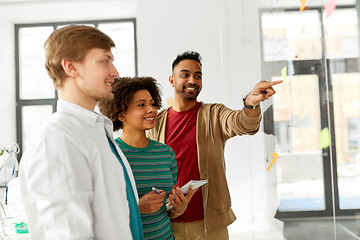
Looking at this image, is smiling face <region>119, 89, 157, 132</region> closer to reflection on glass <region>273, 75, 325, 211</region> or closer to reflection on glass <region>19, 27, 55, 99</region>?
reflection on glass <region>273, 75, 325, 211</region>

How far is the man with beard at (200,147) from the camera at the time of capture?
62.3 inches

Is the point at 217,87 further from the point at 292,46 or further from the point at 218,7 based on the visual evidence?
the point at 292,46

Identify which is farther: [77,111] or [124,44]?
[124,44]

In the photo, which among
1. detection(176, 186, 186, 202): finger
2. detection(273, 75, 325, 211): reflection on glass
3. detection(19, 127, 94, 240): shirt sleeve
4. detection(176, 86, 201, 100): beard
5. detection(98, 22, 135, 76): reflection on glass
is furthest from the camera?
detection(98, 22, 135, 76): reflection on glass

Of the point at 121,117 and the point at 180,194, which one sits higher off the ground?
the point at 121,117

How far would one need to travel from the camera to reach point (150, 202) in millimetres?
1136

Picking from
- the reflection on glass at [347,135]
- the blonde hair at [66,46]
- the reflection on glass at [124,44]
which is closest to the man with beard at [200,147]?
the reflection on glass at [347,135]

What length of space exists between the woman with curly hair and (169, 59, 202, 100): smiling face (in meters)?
0.41

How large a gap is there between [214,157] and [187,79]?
43cm

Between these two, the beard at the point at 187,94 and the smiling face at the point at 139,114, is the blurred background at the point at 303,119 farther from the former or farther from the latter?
the smiling face at the point at 139,114

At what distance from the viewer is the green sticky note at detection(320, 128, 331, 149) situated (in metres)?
0.93

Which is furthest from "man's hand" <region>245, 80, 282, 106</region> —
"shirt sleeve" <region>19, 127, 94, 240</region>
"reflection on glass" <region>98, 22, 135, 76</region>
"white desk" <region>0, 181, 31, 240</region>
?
"reflection on glass" <region>98, 22, 135, 76</region>

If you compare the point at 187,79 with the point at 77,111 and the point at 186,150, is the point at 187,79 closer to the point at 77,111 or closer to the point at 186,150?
the point at 186,150

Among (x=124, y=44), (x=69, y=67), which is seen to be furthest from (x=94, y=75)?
(x=124, y=44)
